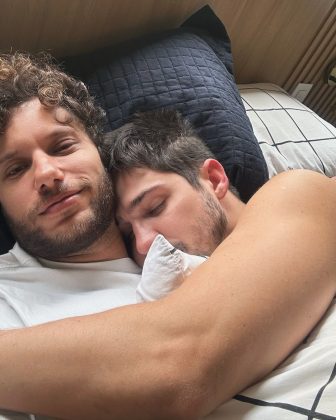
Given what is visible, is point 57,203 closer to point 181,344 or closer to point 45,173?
point 45,173

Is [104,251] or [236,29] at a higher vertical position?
[236,29]

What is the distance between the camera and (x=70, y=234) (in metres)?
0.89

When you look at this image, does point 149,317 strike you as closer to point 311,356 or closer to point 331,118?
point 311,356

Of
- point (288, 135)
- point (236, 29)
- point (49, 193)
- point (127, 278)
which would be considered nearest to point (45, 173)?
point (49, 193)

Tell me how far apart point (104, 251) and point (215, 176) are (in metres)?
0.33

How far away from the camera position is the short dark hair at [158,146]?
3.27 ft

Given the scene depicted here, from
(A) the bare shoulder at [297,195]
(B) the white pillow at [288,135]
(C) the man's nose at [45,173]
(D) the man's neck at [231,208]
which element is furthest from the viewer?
Answer: (B) the white pillow at [288,135]

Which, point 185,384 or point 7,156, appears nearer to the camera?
point 185,384

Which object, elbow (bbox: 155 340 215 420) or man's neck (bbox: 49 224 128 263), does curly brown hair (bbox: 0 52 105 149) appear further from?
elbow (bbox: 155 340 215 420)

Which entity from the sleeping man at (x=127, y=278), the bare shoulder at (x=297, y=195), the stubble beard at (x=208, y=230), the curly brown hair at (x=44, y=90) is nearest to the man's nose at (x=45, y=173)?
the sleeping man at (x=127, y=278)

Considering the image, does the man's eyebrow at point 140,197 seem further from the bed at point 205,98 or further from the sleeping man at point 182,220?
the bed at point 205,98

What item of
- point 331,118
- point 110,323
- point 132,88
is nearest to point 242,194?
point 132,88

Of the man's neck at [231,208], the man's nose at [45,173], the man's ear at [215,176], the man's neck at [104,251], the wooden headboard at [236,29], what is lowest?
the man's neck at [104,251]

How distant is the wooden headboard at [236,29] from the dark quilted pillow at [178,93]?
0.10 meters
